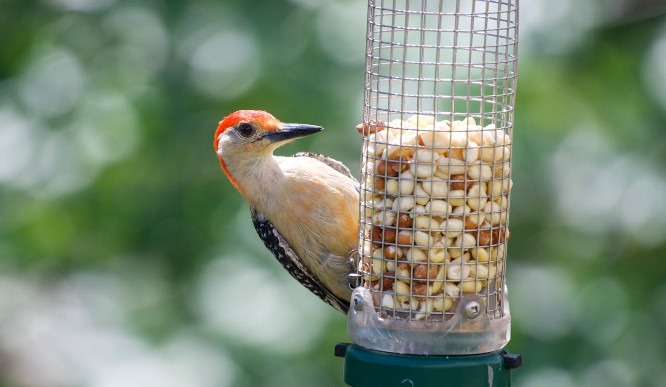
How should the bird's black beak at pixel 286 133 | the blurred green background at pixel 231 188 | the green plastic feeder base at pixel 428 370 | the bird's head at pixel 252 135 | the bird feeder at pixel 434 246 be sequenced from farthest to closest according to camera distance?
the blurred green background at pixel 231 188, the bird's head at pixel 252 135, the bird's black beak at pixel 286 133, the bird feeder at pixel 434 246, the green plastic feeder base at pixel 428 370

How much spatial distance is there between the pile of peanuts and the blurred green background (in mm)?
3510

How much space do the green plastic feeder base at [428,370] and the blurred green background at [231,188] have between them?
3.63 metres

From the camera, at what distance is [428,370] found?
4230mm

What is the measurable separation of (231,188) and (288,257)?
3106mm

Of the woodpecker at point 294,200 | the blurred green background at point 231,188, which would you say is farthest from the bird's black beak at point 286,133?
the blurred green background at point 231,188

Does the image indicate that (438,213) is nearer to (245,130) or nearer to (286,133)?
(286,133)

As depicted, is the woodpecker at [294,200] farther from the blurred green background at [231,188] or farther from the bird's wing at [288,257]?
the blurred green background at [231,188]

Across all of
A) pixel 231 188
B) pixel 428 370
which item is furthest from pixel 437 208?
pixel 231 188

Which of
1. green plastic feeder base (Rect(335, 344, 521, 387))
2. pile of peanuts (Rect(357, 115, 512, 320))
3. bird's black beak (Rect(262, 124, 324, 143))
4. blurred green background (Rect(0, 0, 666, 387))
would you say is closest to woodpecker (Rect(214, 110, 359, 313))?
bird's black beak (Rect(262, 124, 324, 143))

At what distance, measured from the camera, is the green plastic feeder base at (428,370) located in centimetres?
423

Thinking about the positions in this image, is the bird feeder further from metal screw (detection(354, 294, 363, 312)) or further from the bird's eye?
the bird's eye

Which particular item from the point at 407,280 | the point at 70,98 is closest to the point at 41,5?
the point at 70,98

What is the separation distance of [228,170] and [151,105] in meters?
3.32

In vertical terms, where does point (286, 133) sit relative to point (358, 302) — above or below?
above
